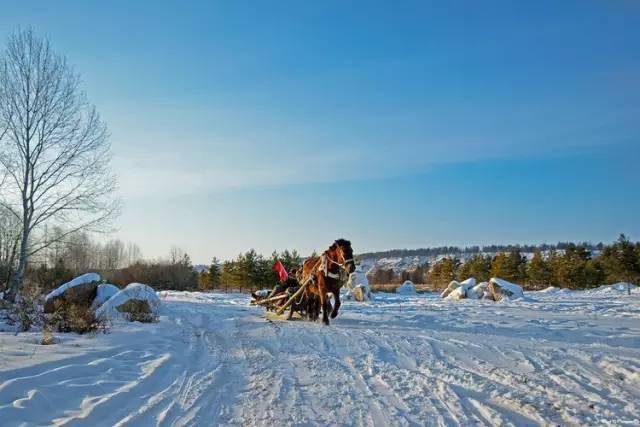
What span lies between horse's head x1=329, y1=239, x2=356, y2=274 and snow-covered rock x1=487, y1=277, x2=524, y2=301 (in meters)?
16.5

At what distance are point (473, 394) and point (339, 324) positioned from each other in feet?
20.1

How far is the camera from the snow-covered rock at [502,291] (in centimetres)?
2422

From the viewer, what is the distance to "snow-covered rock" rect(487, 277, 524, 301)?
953 inches

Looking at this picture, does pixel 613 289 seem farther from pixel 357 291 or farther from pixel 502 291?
pixel 357 291

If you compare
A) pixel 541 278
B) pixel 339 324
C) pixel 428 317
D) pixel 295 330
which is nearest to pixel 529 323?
pixel 428 317

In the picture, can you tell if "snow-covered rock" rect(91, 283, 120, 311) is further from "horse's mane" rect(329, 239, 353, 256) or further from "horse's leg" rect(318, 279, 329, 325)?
"horse's mane" rect(329, 239, 353, 256)

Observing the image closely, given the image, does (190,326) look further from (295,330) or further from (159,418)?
(159,418)

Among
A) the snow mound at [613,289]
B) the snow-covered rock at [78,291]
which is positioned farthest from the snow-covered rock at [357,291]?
the snow mound at [613,289]

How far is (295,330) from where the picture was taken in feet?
31.4

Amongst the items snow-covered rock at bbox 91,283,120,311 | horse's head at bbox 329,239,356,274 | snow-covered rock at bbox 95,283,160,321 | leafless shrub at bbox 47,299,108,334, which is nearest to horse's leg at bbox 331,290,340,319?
horse's head at bbox 329,239,356,274

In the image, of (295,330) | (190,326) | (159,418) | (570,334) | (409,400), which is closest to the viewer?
(159,418)

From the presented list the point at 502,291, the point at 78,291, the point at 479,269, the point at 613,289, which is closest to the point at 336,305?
the point at 78,291

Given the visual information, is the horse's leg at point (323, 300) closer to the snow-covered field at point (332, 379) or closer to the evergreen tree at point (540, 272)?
the snow-covered field at point (332, 379)

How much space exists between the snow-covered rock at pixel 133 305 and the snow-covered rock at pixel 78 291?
3.50 feet
